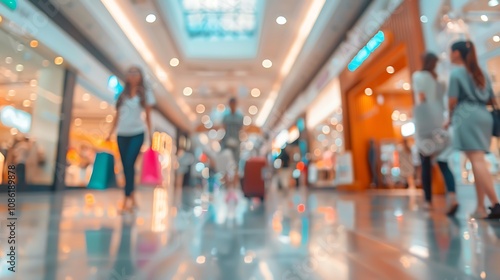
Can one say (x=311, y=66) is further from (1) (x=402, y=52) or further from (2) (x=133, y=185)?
(2) (x=133, y=185)

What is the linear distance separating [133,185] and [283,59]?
747cm

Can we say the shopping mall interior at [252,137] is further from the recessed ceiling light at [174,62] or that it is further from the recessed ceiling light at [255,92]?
the recessed ceiling light at [255,92]

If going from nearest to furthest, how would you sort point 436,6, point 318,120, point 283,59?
point 436,6 < point 283,59 < point 318,120

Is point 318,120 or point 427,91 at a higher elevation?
point 318,120

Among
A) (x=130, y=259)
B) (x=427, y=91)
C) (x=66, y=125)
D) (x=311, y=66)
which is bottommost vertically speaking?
(x=130, y=259)

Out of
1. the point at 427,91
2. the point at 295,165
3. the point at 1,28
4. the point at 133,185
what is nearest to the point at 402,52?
the point at 427,91

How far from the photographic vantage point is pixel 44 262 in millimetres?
928

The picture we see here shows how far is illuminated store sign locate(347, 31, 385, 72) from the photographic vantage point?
6.04 metres

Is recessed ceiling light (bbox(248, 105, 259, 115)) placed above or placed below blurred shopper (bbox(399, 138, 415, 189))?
above

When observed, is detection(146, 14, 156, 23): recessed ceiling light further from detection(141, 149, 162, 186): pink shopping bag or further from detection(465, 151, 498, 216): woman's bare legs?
detection(465, 151, 498, 216): woman's bare legs

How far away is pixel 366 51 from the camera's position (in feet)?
21.6

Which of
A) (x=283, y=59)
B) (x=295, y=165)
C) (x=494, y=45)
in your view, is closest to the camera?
(x=494, y=45)

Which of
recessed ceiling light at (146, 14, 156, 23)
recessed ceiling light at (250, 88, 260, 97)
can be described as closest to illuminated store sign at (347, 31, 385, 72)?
recessed ceiling light at (250, 88, 260, 97)

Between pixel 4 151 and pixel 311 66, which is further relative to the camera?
pixel 311 66
